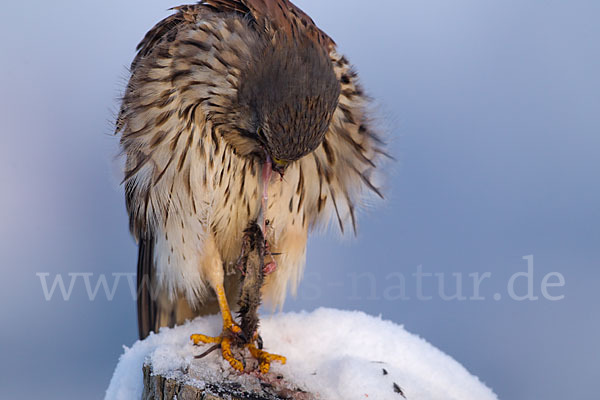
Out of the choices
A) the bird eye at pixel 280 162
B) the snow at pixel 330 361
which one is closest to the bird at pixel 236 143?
the bird eye at pixel 280 162

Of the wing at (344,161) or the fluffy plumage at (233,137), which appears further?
the wing at (344,161)

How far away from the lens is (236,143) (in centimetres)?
235

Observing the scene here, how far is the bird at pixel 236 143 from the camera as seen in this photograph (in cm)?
214

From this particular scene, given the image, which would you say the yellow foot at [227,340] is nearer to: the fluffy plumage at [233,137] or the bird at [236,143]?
the bird at [236,143]

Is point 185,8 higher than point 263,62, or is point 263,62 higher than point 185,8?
point 185,8

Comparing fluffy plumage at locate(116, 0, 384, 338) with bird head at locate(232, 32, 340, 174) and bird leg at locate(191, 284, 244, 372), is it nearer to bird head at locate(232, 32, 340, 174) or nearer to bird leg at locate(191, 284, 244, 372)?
bird head at locate(232, 32, 340, 174)

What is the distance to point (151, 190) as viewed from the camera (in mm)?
2500

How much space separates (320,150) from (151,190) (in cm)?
72

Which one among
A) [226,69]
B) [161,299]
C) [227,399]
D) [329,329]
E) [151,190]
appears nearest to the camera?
[227,399]

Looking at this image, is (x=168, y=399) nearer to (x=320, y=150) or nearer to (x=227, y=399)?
(x=227, y=399)

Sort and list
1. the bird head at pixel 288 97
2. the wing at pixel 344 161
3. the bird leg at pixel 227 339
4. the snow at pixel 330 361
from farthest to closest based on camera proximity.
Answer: the wing at pixel 344 161, the bird leg at pixel 227 339, the snow at pixel 330 361, the bird head at pixel 288 97

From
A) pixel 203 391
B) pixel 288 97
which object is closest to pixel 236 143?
pixel 288 97

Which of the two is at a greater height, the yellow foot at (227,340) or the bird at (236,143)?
the bird at (236,143)

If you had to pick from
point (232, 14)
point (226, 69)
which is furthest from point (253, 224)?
point (232, 14)
